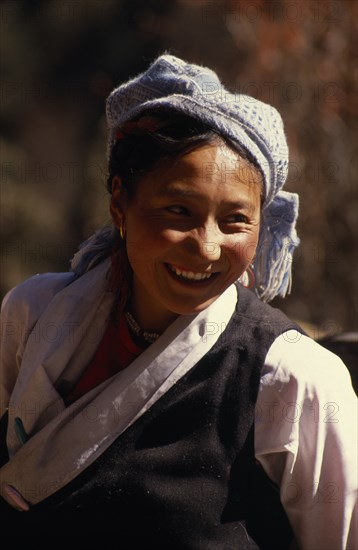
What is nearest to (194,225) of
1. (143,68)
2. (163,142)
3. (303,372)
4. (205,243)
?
(205,243)

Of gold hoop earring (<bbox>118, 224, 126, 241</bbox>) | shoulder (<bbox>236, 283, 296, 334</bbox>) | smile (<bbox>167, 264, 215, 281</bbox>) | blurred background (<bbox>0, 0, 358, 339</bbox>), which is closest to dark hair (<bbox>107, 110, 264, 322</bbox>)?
gold hoop earring (<bbox>118, 224, 126, 241</bbox>)

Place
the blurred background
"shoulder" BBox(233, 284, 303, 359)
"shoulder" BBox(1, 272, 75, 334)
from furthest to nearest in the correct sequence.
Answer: the blurred background → "shoulder" BBox(1, 272, 75, 334) → "shoulder" BBox(233, 284, 303, 359)

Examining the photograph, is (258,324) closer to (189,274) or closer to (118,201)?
(189,274)

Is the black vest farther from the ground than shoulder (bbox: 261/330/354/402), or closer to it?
closer to it

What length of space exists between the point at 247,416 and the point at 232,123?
29.0 inches

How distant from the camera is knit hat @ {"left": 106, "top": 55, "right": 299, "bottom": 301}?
2.19 metres

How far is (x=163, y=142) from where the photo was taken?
2.19 meters

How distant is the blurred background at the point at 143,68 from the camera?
5.89 m

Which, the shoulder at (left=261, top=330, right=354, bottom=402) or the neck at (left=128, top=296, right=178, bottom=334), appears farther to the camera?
the neck at (left=128, top=296, right=178, bottom=334)

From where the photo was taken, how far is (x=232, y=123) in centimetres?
219

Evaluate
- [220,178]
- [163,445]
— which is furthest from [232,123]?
[163,445]

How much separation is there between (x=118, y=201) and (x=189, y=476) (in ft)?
2.49

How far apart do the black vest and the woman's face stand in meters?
0.18

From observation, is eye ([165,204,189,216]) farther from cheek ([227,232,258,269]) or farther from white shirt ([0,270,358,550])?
white shirt ([0,270,358,550])
